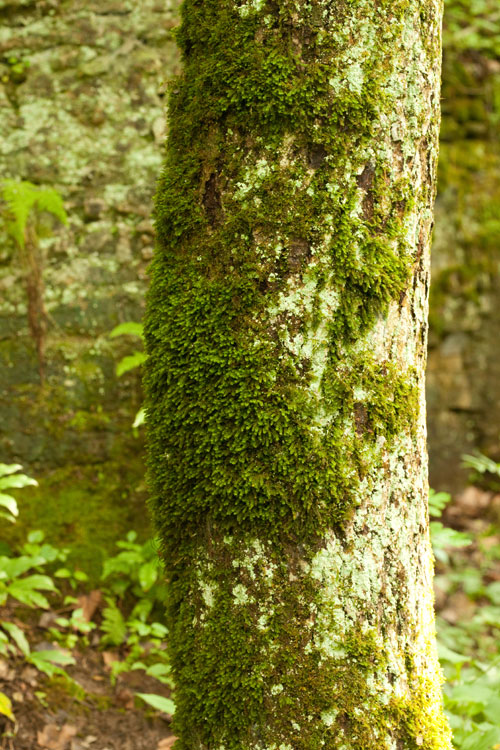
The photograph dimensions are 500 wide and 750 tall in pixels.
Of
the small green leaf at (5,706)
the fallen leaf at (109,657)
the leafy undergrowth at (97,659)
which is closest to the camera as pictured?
the small green leaf at (5,706)

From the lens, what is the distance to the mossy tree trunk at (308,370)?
1.55 metres

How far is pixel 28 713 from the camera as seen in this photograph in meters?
2.61

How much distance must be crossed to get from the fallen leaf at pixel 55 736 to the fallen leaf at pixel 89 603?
0.62 meters

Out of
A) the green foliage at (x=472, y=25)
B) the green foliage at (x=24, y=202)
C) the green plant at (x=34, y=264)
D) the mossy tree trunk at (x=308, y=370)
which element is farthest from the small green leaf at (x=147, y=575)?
the green foliage at (x=472, y=25)

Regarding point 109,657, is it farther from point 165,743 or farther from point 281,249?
point 281,249

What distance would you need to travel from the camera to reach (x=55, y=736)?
260 centimetres

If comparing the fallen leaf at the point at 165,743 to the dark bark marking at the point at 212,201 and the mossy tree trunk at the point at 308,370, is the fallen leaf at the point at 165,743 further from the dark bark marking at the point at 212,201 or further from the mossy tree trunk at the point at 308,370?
the dark bark marking at the point at 212,201

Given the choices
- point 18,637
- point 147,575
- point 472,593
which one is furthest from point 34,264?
point 472,593

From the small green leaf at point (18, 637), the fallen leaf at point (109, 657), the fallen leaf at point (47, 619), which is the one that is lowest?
the fallen leaf at point (109, 657)

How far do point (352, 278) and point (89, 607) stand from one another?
255cm

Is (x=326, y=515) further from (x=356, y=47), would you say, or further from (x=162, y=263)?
(x=356, y=47)

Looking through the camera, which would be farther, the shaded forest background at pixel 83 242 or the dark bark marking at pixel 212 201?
the shaded forest background at pixel 83 242

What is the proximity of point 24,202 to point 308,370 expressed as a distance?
97.1 inches

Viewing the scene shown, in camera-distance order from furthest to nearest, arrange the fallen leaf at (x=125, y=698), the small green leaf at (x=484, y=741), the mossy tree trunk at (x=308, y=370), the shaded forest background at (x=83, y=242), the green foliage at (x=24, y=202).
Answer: the shaded forest background at (x=83, y=242) < the green foliage at (x=24, y=202) < the fallen leaf at (x=125, y=698) < the small green leaf at (x=484, y=741) < the mossy tree trunk at (x=308, y=370)
